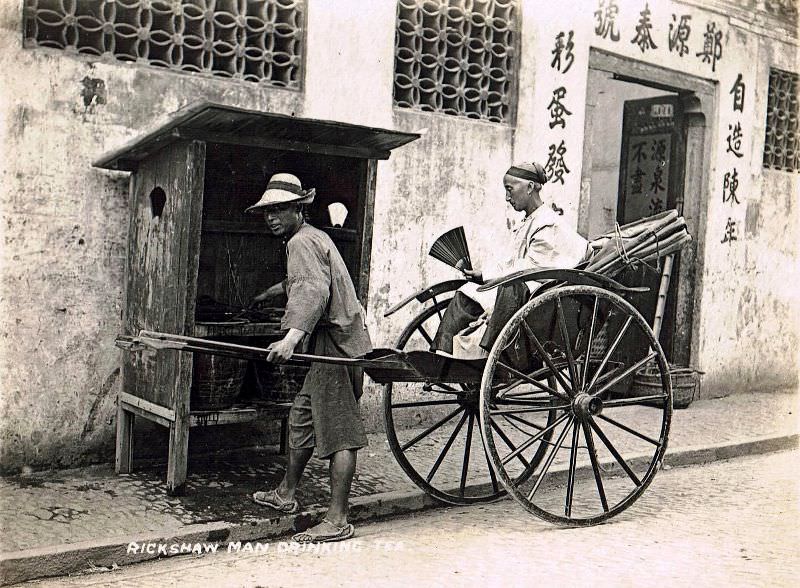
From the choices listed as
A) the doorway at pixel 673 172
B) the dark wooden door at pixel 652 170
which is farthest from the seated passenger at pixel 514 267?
the dark wooden door at pixel 652 170

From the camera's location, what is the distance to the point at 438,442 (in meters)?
7.05

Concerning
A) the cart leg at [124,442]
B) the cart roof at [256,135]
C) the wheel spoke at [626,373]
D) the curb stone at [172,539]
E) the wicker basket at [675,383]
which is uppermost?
the cart roof at [256,135]

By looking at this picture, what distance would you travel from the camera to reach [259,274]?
629 cm

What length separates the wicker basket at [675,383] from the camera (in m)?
8.95

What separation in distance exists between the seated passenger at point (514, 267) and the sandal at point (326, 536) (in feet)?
3.91

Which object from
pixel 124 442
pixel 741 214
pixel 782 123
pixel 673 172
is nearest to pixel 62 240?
pixel 124 442

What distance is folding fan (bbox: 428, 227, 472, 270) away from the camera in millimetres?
5555

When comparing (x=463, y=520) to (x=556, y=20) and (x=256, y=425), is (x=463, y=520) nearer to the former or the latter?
(x=256, y=425)

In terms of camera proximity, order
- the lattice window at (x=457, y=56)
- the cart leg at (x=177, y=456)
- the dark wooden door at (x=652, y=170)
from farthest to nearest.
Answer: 1. the dark wooden door at (x=652, y=170)
2. the lattice window at (x=457, y=56)
3. the cart leg at (x=177, y=456)

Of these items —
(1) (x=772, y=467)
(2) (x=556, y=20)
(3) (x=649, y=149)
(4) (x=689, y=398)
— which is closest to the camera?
(1) (x=772, y=467)

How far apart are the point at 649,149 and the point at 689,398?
279 cm

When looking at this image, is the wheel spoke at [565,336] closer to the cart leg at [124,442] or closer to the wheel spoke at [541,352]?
the wheel spoke at [541,352]

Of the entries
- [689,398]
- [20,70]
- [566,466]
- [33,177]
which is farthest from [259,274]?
[689,398]
